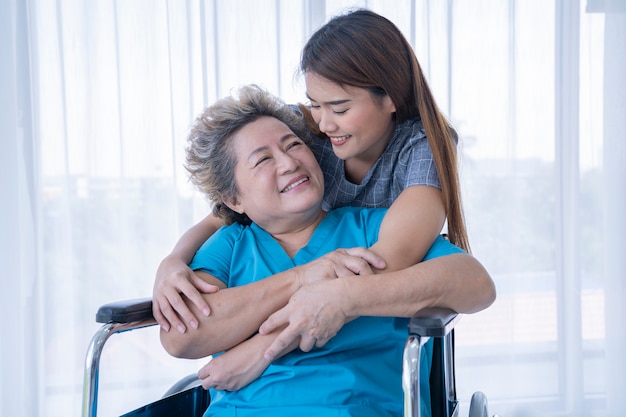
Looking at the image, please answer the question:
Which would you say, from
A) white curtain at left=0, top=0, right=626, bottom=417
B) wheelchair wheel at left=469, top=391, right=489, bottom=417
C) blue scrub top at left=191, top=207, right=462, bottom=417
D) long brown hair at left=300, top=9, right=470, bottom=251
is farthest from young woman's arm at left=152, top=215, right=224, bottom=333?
white curtain at left=0, top=0, right=626, bottom=417

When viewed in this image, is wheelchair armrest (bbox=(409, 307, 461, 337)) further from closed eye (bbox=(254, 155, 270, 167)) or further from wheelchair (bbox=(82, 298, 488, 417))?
closed eye (bbox=(254, 155, 270, 167))

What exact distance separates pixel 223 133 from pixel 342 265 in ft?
1.57

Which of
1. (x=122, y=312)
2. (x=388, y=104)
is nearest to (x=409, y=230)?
(x=388, y=104)

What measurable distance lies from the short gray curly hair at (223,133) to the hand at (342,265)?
1.11 ft

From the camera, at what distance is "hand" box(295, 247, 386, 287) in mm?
1362

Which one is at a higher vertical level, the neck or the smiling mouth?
the smiling mouth

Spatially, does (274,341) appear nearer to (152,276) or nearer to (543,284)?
(152,276)

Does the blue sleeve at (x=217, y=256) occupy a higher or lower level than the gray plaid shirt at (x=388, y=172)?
lower

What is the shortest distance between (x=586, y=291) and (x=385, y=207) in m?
1.40

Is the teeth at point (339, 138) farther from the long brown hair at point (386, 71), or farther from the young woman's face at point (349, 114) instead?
the long brown hair at point (386, 71)

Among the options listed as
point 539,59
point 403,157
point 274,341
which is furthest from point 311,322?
point 539,59

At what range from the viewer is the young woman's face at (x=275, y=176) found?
5.08 ft

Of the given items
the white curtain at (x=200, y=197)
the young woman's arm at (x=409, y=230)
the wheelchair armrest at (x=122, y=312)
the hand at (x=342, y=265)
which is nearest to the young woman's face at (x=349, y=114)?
the young woman's arm at (x=409, y=230)

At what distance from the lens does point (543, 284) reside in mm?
2695
